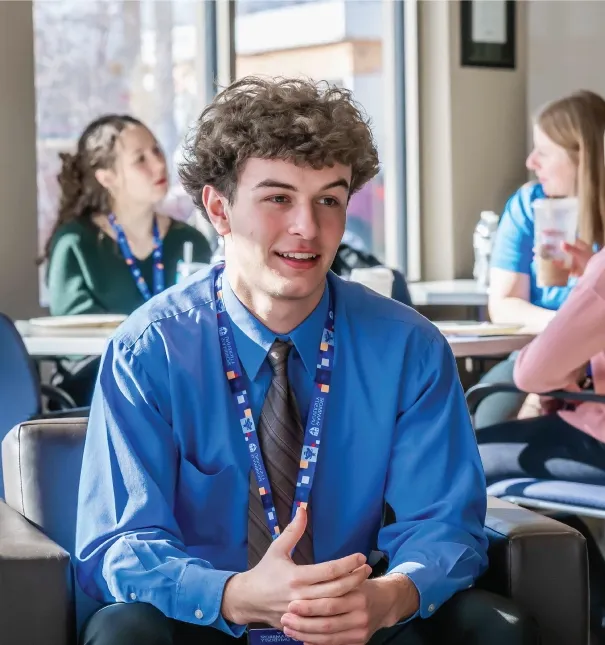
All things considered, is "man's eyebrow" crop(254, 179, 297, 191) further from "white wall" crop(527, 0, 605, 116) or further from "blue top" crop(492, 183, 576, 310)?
"white wall" crop(527, 0, 605, 116)

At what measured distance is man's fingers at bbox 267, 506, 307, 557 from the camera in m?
1.60

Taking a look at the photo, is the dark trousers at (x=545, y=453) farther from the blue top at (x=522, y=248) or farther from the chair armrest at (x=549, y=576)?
the blue top at (x=522, y=248)

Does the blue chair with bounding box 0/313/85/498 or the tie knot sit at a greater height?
the tie knot

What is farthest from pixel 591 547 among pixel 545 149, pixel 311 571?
pixel 311 571

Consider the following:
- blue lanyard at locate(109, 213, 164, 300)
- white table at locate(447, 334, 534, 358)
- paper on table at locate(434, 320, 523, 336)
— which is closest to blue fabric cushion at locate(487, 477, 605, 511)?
white table at locate(447, 334, 534, 358)

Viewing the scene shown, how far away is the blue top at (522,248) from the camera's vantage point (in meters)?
4.02

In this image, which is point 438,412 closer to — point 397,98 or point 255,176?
point 255,176

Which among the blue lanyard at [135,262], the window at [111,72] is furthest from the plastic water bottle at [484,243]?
the blue lanyard at [135,262]

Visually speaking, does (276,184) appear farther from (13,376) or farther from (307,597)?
(13,376)

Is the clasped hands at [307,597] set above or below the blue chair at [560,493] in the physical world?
above

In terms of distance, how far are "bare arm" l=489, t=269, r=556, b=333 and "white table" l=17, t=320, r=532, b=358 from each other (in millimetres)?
581

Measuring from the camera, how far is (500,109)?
5691mm

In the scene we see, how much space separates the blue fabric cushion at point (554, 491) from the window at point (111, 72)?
2.05 meters

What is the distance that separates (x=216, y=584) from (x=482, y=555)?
400 millimetres
